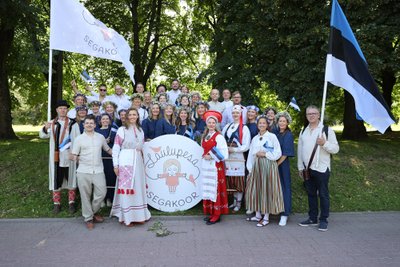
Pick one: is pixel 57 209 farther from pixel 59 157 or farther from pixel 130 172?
pixel 130 172

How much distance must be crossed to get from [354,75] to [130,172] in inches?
164

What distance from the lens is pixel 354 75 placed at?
567 centimetres

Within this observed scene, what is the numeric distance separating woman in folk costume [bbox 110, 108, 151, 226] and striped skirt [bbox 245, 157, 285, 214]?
2014 millimetres

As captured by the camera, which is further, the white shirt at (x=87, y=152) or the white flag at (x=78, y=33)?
the white flag at (x=78, y=33)

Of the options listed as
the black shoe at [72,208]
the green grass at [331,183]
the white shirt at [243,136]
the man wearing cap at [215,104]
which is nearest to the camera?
the white shirt at [243,136]

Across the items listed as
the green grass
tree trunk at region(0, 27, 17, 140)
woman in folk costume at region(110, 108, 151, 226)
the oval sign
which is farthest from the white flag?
tree trunk at region(0, 27, 17, 140)

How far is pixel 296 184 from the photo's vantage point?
8016 millimetres

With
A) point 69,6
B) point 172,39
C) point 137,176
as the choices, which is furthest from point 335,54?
point 172,39

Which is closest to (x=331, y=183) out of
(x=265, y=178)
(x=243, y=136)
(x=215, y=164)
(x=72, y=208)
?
(x=265, y=178)

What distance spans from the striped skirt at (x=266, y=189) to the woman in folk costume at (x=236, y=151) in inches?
20.5

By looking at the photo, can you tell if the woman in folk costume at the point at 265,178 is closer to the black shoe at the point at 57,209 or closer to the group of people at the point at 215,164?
the group of people at the point at 215,164

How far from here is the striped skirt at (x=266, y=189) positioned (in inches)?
236

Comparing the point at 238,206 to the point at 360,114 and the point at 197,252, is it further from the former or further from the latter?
the point at 360,114

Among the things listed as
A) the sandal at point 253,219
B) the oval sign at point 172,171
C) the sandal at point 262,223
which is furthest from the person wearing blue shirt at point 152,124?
the sandal at point 262,223
